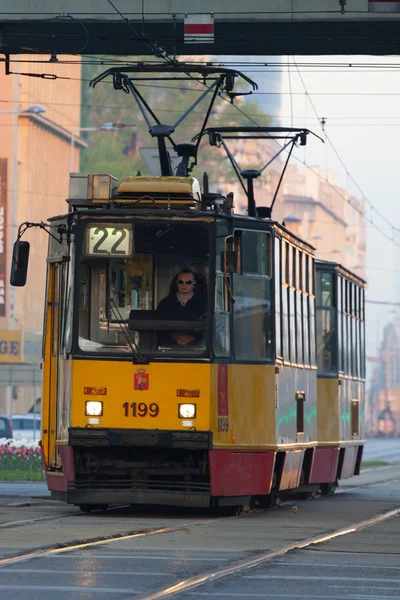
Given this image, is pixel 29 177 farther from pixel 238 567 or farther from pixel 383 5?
pixel 238 567

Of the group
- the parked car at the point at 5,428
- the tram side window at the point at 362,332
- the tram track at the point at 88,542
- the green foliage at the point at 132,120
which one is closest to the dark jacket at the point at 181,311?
the tram track at the point at 88,542

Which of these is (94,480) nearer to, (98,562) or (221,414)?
(221,414)

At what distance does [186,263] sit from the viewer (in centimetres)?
1895

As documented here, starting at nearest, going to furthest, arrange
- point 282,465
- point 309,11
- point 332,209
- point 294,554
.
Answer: point 294,554 < point 282,465 < point 309,11 < point 332,209

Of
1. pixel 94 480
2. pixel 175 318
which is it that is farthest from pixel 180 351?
pixel 94 480

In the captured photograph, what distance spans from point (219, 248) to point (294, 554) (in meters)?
5.92

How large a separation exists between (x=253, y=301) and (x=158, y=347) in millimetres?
1539

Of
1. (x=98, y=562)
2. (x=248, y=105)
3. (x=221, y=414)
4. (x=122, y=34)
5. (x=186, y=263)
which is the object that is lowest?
(x=98, y=562)

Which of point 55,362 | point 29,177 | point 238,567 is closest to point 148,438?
point 55,362

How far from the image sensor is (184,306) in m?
18.8

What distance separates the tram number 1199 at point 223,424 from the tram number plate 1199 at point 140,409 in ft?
2.12

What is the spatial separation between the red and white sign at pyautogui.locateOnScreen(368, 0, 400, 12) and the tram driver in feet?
18.6

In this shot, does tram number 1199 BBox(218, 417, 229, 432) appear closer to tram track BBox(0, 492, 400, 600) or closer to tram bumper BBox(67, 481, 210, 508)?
tram bumper BBox(67, 481, 210, 508)

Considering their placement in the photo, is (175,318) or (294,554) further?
(175,318)
